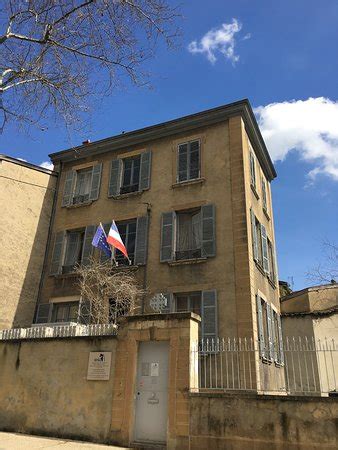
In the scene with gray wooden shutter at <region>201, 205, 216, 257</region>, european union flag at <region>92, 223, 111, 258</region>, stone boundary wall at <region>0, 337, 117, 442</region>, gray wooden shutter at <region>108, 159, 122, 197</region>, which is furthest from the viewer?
gray wooden shutter at <region>108, 159, 122, 197</region>

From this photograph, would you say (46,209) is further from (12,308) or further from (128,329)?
(128,329)

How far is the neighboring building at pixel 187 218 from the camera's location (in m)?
12.0

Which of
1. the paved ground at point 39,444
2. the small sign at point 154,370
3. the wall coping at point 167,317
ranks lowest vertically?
the paved ground at point 39,444

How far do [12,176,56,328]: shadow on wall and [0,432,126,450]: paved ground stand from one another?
6128 millimetres

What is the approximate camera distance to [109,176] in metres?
15.8

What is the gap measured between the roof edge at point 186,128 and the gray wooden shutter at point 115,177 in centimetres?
76

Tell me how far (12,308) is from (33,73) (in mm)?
8822

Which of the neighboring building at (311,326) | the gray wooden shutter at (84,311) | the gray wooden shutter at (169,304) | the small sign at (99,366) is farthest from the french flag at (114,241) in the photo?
the neighboring building at (311,326)

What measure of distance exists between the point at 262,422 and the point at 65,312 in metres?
9.17

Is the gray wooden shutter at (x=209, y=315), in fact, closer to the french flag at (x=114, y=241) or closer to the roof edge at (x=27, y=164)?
the french flag at (x=114, y=241)

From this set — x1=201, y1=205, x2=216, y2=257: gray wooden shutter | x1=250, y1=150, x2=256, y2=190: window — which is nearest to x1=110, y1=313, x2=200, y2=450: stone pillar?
x1=201, y1=205, x2=216, y2=257: gray wooden shutter

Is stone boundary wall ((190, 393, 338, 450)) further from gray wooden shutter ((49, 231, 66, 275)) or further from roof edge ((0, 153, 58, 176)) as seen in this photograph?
roof edge ((0, 153, 58, 176))

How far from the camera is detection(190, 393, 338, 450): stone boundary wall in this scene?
6.44 metres

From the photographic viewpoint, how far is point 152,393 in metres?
7.95
